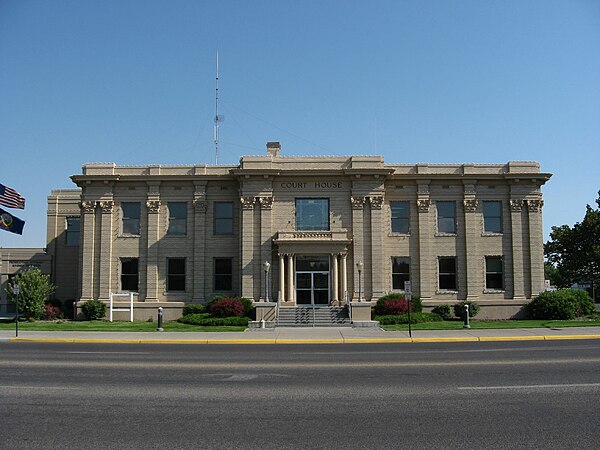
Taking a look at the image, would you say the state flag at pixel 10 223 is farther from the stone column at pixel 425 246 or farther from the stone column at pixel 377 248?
the stone column at pixel 425 246

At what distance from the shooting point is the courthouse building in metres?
36.1

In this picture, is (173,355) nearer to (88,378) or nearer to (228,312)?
(88,378)

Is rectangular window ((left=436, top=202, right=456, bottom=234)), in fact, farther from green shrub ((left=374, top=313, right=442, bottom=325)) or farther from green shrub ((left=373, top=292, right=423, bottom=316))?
green shrub ((left=374, top=313, right=442, bottom=325))

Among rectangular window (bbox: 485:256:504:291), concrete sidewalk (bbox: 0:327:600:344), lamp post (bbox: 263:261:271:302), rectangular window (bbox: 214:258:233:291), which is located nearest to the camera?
concrete sidewalk (bbox: 0:327:600:344)

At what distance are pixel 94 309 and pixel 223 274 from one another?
8299 millimetres

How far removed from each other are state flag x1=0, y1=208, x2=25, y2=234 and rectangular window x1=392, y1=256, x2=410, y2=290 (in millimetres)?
23160

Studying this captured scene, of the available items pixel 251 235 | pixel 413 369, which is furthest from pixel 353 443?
pixel 251 235

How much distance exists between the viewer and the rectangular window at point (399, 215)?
3750 centimetres

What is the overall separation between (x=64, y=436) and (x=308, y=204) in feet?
97.5

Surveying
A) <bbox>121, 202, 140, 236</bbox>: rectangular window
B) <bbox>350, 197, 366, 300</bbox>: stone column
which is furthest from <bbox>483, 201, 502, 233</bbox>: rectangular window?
<bbox>121, 202, 140, 236</bbox>: rectangular window

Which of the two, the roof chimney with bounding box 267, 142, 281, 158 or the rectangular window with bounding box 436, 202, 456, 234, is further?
the roof chimney with bounding box 267, 142, 281, 158

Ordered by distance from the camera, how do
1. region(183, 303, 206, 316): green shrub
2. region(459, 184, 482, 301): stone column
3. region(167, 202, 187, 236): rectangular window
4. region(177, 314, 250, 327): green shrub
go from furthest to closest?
region(167, 202, 187, 236): rectangular window
region(459, 184, 482, 301): stone column
region(183, 303, 206, 316): green shrub
region(177, 314, 250, 327): green shrub

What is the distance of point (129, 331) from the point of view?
1106 inches

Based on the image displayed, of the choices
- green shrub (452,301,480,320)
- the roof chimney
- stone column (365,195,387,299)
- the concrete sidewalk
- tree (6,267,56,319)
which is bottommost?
the concrete sidewalk
